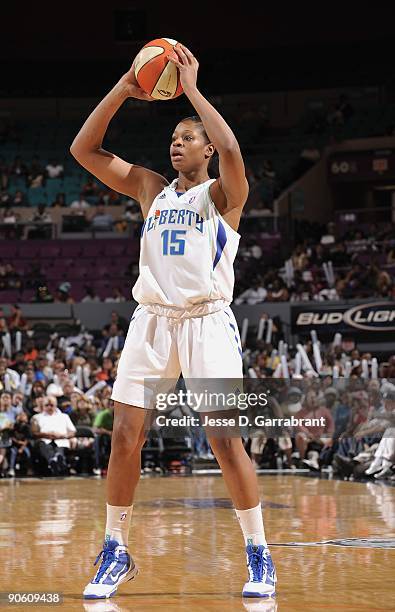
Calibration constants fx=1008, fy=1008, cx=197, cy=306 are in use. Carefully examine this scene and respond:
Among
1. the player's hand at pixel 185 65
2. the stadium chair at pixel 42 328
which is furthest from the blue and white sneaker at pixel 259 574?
the stadium chair at pixel 42 328

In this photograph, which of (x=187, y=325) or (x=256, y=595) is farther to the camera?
(x=187, y=325)

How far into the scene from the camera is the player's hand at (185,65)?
4.70 metres

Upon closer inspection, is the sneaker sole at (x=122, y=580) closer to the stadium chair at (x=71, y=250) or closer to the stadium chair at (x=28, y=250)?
the stadium chair at (x=28, y=250)

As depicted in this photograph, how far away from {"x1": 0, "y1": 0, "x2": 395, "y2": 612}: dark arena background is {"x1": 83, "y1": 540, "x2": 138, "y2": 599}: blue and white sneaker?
76 mm

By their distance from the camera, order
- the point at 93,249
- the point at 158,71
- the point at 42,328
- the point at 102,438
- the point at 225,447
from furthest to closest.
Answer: the point at 93,249, the point at 42,328, the point at 102,438, the point at 158,71, the point at 225,447

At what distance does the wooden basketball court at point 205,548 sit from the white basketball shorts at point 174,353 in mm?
900

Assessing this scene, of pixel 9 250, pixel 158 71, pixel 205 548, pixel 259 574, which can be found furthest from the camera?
pixel 9 250

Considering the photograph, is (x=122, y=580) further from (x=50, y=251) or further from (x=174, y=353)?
(x=50, y=251)

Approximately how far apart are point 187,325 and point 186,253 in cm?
34

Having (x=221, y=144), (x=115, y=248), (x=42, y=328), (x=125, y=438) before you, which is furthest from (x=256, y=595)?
(x=115, y=248)

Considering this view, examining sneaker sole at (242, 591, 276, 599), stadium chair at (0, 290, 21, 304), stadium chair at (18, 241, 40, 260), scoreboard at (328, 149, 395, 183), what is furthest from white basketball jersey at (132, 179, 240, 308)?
scoreboard at (328, 149, 395, 183)

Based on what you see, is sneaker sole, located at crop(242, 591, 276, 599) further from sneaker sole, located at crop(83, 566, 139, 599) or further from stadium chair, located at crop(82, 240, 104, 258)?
stadium chair, located at crop(82, 240, 104, 258)

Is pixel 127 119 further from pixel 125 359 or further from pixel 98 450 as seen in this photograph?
pixel 125 359

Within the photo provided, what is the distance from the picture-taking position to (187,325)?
185 inches
